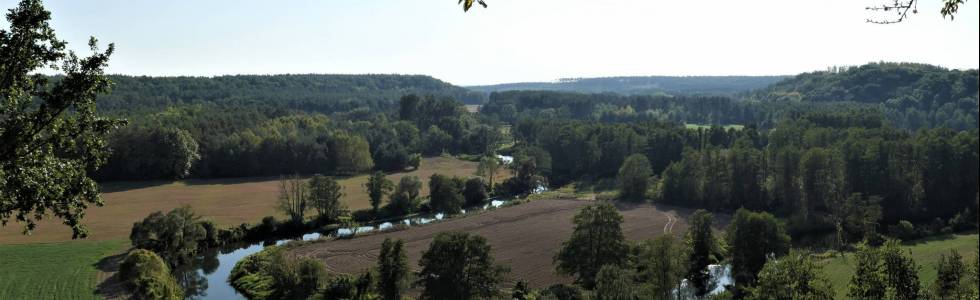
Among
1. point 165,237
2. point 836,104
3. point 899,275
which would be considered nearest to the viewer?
point 899,275

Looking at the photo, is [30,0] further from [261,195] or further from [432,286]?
[261,195]

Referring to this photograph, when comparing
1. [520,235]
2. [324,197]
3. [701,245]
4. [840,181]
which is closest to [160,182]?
[324,197]

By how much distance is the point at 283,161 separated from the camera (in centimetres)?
9888

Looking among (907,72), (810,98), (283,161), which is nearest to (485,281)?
(283,161)

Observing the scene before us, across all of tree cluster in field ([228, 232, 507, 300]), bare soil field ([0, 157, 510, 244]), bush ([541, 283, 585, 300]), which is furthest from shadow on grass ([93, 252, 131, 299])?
bush ([541, 283, 585, 300])

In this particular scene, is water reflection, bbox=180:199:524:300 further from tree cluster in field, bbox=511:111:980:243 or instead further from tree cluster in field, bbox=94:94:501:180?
tree cluster in field, bbox=94:94:501:180

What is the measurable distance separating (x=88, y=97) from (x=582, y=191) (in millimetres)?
76653

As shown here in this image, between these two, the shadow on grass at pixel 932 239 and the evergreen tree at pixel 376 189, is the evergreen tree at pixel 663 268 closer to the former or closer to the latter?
the shadow on grass at pixel 932 239

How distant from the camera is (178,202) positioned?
73562 mm

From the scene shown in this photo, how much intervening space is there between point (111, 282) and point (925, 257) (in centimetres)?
5530

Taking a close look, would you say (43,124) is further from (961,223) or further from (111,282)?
(961,223)

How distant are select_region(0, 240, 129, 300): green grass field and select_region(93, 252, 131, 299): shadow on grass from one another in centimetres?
38

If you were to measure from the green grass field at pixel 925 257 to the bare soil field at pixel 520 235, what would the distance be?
15.3 metres

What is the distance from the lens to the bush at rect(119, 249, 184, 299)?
36.8 metres
